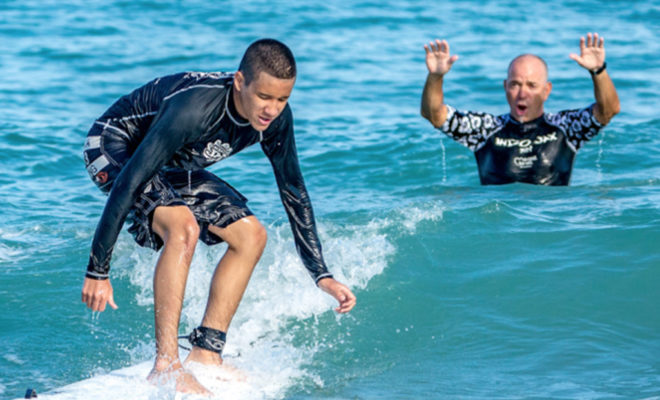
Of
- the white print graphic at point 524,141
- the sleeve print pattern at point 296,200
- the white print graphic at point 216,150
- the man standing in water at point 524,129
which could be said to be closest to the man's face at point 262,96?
the white print graphic at point 216,150

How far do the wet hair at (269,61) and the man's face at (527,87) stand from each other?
4.14m

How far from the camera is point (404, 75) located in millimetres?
16344

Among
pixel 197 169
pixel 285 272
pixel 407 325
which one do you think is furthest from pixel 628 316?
pixel 197 169

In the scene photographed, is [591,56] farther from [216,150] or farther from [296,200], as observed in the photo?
[216,150]

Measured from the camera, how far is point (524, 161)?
894 cm

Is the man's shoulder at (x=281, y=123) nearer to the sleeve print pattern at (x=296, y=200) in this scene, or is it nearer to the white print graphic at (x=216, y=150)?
the sleeve print pattern at (x=296, y=200)

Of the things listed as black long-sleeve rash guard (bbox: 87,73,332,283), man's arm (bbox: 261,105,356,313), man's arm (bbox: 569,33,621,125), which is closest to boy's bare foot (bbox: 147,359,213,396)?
black long-sleeve rash guard (bbox: 87,73,332,283)

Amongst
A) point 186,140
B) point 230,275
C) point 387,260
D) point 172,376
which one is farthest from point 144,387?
point 387,260

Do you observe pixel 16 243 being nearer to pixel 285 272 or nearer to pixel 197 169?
pixel 285 272

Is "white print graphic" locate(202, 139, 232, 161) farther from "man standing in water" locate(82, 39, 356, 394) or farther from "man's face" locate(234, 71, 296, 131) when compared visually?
"man's face" locate(234, 71, 296, 131)

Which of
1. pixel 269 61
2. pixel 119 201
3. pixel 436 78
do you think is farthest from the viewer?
pixel 436 78

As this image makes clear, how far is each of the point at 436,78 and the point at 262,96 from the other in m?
3.66

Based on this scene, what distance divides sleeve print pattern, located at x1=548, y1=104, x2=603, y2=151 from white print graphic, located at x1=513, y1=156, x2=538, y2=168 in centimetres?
39

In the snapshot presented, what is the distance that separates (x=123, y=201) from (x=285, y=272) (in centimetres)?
261
